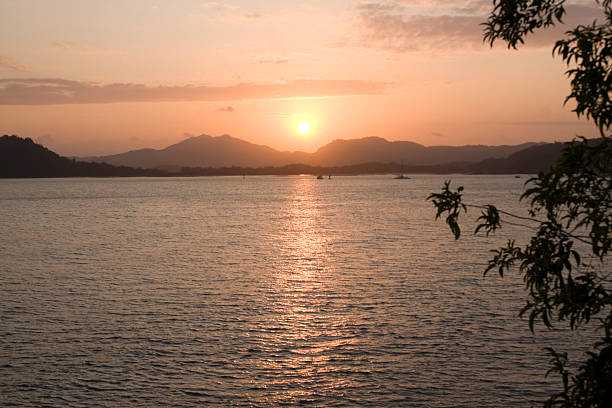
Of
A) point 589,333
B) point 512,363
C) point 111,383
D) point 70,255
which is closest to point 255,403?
point 111,383

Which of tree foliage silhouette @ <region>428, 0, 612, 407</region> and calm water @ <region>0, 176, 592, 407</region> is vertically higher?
tree foliage silhouette @ <region>428, 0, 612, 407</region>

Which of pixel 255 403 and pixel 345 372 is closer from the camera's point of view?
pixel 255 403

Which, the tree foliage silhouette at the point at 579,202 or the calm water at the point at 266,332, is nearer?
the tree foliage silhouette at the point at 579,202

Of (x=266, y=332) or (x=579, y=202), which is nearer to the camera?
(x=579, y=202)

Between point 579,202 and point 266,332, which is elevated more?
point 579,202

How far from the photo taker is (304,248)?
195 feet

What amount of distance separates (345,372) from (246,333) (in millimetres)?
6522

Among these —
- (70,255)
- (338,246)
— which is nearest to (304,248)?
(338,246)

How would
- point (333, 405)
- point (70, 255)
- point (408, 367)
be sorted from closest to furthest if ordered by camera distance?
point (333, 405), point (408, 367), point (70, 255)

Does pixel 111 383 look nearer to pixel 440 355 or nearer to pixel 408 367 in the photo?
pixel 408 367

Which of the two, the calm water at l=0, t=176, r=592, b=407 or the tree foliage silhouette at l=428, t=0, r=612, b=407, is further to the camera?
the calm water at l=0, t=176, r=592, b=407

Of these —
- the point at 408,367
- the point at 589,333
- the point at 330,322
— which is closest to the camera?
the point at 408,367

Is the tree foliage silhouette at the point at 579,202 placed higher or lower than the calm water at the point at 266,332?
higher

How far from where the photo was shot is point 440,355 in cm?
2173
